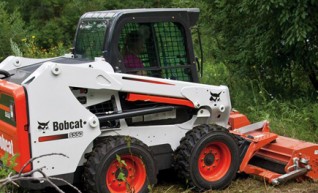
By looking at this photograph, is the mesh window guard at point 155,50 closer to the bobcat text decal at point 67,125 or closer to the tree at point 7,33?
the bobcat text decal at point 67,125

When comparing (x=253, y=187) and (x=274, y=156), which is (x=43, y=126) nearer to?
(x=253, y=187)

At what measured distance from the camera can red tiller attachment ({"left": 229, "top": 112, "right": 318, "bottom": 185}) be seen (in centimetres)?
573

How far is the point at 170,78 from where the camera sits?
5.76 meters

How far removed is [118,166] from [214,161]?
1240 millimetres

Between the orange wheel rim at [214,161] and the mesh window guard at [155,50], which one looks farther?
the orange wheel rim at [214,161]

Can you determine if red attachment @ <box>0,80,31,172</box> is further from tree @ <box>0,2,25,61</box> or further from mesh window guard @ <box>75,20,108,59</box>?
tree @ <box>0,2,25,61</box>

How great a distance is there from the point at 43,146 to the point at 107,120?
73cm

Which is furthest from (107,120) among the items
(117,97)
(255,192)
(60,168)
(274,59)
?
(274,59)

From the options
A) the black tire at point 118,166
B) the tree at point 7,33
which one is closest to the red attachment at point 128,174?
the black tire at point 118,166

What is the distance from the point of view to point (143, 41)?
565cm

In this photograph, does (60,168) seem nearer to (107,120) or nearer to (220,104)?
(107,120)

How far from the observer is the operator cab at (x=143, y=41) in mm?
5387

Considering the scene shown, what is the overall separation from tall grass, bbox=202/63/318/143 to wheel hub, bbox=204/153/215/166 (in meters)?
1.49

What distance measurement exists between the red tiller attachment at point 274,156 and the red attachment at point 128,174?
1276 millimetres
